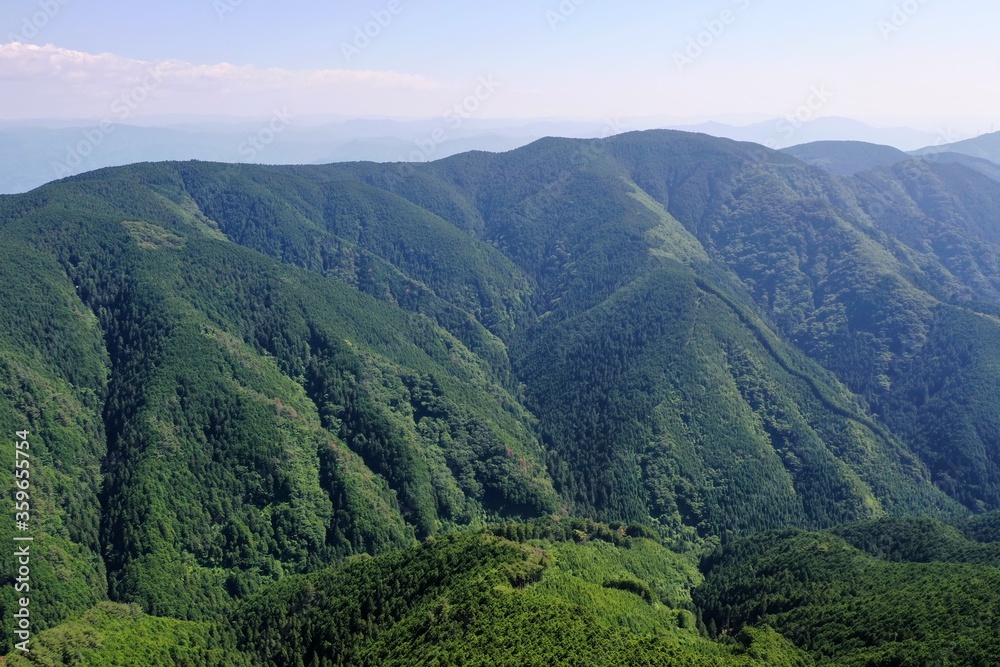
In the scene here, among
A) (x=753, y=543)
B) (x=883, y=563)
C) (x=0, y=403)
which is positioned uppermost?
(x=0, y=403)

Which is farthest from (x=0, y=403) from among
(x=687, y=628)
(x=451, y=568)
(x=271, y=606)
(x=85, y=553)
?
(x=687, y=628)

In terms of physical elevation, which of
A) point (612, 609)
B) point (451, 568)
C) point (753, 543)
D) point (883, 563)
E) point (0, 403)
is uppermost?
point (0, 403)

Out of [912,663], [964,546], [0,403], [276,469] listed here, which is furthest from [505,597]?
[0,403]

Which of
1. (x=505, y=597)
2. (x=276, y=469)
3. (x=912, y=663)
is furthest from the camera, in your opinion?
(x=276, y=469)

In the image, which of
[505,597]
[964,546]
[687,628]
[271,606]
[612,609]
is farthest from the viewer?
[964,546]

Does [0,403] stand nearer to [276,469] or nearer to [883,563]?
[276,469]

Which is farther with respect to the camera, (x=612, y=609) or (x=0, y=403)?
(x=0, y=403)

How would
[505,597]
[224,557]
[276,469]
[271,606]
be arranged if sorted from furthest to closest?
1. [276,469]
2. [224,557]
3. [271,606]
4. [505,597]

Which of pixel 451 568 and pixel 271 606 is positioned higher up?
pixel 451 568

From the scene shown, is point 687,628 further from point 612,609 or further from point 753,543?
point 753,543
